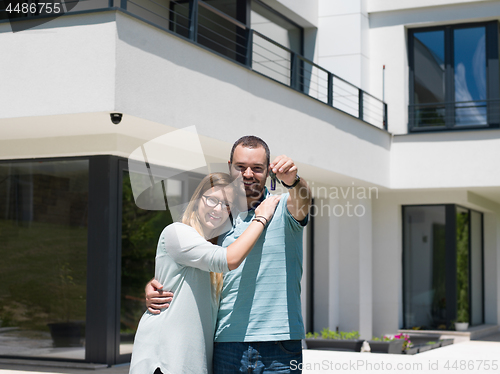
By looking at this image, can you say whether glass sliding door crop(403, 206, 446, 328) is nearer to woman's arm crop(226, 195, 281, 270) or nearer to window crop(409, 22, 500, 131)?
window crop(409, 22, 500, 131)

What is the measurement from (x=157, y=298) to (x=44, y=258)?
17.4 feet

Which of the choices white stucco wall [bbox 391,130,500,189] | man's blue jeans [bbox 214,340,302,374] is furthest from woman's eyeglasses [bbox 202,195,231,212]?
white stucco wall [bbox 391,130,500,189]

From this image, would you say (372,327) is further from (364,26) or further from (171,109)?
(171,109)

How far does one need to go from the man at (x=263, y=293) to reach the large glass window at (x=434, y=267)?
1128 cm

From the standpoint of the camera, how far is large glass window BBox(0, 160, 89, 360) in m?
7.22

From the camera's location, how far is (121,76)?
5867mm

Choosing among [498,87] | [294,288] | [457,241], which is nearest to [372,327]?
[457,241]

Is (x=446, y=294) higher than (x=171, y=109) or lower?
lower

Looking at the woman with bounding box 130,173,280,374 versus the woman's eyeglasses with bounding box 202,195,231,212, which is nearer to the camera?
the woman with bounding box 130,173,280,374

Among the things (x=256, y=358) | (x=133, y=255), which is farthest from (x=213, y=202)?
(x=133, y=255)

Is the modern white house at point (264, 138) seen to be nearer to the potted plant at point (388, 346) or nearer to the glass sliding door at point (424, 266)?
the glass sliding door at point (424, 266)

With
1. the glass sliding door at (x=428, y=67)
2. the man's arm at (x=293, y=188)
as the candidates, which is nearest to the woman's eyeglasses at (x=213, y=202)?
the man's arm at (x=293, y=188)

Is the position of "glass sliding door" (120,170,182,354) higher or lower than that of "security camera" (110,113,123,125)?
lower

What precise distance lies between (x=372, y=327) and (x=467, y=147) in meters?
4.21
